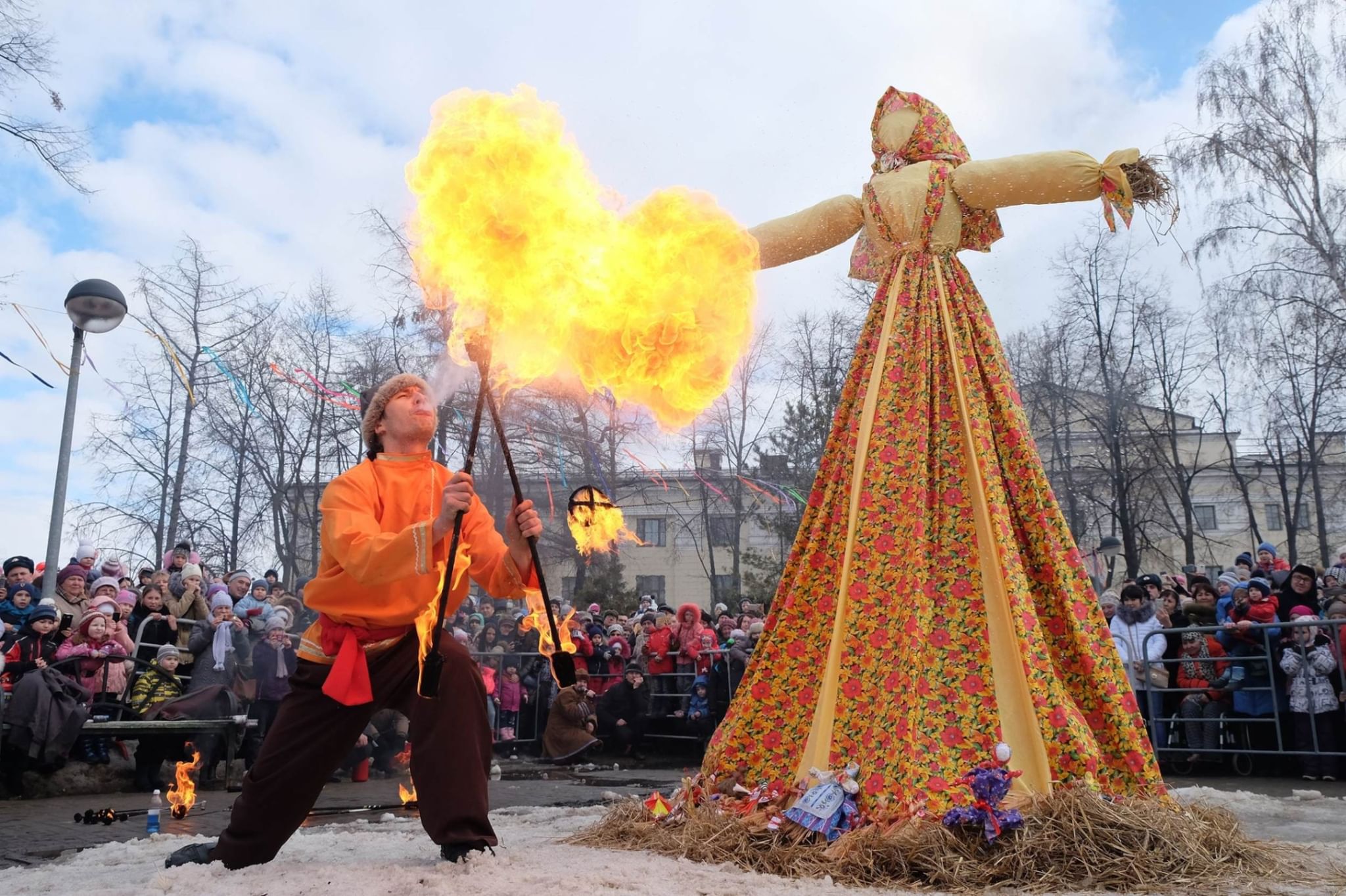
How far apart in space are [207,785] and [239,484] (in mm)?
14266

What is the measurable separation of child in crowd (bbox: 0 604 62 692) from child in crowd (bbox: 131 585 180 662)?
101cm

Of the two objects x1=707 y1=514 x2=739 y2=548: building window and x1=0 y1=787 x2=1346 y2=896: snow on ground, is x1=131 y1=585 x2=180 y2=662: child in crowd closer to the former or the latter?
x1=0 y1=787 x2=1346 y2=896: snow on ground

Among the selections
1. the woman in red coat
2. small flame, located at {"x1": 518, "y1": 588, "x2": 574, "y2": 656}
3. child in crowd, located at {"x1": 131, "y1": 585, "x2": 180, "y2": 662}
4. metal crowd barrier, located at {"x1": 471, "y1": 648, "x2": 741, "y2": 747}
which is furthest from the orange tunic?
metal crowd barrier, located at {"x1": 471, "y1": 648, "x2": 741, "y2": 747}

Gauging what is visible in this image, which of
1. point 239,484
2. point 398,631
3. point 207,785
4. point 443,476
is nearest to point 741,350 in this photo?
point 443,476

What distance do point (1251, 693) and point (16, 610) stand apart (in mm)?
10648

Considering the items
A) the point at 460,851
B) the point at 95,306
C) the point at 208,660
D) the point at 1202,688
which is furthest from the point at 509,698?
the point at 460,851

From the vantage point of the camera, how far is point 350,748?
11.1 feet

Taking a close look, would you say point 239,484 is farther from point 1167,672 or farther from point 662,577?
point 662,577

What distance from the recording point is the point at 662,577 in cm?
4016

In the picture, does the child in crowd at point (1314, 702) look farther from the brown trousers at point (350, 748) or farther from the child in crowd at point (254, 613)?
the child in crowd at point (254, 613)

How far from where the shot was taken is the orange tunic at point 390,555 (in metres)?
3.28

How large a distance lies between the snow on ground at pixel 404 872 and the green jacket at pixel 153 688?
437cm

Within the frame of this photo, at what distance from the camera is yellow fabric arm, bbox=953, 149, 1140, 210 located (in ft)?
13.4

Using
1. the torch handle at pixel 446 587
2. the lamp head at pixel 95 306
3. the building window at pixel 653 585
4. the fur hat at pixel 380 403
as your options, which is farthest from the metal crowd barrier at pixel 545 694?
the building window at pixel 653 585
